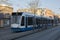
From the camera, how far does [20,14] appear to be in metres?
35.0

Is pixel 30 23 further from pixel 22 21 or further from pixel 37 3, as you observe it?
pixel 37 3

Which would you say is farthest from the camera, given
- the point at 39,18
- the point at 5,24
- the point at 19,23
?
the point at 5,24

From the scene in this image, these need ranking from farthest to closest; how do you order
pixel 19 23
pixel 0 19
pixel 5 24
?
pixel 5 24
pixel 0 19
pixel 19 23

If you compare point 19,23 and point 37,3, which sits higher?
point 37,3

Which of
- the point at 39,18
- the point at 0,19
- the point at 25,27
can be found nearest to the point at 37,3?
the point at 39,18

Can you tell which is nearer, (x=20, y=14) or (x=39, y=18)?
(x=20, y=14)

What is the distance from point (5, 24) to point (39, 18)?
2773 cm

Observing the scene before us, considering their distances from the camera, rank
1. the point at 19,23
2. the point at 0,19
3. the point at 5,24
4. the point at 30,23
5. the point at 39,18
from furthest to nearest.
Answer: the point at 5,24, the point at 0,19, the point at 39,18, the point at 30,23, the point at 19,23

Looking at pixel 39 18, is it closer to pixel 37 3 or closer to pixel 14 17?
pixel 37 3

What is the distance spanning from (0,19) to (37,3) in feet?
73.4

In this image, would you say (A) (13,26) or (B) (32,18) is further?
(B) (32,18)

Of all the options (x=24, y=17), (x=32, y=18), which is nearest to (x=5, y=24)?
(x=32, y=18)

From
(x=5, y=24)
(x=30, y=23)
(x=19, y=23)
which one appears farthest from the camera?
(x=5, y=24)

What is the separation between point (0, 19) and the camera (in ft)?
220
